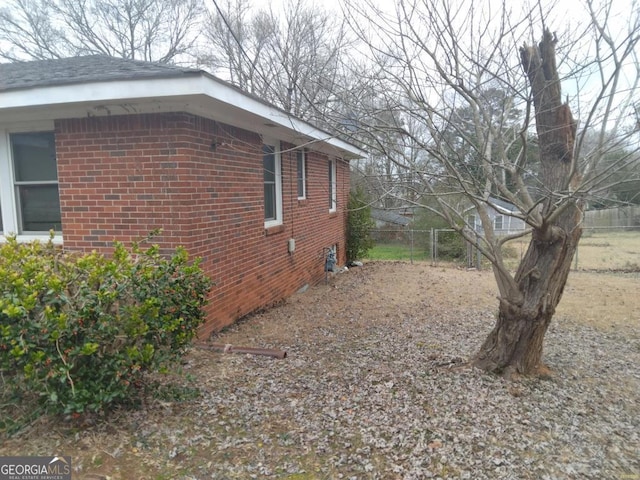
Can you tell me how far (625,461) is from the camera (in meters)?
2.57

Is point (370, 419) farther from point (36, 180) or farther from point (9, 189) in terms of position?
point (9, 189)

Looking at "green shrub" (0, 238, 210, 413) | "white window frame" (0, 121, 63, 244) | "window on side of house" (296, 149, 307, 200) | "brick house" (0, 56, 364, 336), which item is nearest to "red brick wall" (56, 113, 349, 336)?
"brick house" (0, 56, 364, 336)

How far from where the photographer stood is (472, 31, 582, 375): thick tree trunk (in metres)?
3.62

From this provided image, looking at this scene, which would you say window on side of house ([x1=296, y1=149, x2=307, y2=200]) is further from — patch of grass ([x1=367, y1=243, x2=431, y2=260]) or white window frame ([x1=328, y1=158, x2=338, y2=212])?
patch of grass ([x1=367, y1=243, x2=431, y2=260])

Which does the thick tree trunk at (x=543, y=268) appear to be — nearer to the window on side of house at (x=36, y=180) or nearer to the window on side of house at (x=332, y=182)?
the window on side of house at (x=36, y=180)

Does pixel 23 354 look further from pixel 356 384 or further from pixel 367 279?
pixel 367 279

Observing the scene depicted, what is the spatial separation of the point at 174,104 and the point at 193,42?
16.4m

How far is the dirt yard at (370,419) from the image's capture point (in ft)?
→ 8.21

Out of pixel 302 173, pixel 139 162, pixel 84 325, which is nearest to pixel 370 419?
A: pixel 84 325

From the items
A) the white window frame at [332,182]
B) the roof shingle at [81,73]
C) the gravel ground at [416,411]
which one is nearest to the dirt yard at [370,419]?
the gravel ground at [416,411]

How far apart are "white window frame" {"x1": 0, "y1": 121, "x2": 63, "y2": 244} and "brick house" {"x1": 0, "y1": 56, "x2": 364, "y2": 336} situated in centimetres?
1

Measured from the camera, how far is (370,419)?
3.00 meters

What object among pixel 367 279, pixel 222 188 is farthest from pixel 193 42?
pixel 222 188

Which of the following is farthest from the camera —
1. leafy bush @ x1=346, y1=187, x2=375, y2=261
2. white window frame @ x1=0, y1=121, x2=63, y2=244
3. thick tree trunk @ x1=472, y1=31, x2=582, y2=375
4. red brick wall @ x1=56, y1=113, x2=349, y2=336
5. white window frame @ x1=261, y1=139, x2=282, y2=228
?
leafy bush @ x1=346, y1=187, x2=375, y2=261
